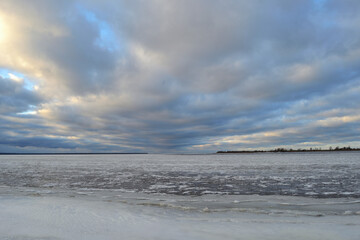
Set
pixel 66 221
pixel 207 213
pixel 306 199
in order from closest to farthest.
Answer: pixel 66 221
pixel 207 213
pixel 306 199

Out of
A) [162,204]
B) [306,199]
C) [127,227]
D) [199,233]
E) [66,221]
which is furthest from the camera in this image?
[306,199]

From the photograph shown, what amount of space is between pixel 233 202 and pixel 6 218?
6.81m

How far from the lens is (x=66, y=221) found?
5.34 meters

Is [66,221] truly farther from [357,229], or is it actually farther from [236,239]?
[357,229]

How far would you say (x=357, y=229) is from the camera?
187 inches

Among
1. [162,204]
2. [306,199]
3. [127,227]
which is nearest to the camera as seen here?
[127,227]

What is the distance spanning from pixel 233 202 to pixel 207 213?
75.4 inches

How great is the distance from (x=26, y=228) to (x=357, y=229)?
7.23 metres

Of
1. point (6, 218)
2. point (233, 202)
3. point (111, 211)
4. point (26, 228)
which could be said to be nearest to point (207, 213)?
point (233, 202)

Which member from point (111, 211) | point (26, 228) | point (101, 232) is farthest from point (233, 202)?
point (26, 228)

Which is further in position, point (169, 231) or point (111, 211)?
point (111, 211)

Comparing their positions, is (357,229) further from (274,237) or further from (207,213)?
(207,213)

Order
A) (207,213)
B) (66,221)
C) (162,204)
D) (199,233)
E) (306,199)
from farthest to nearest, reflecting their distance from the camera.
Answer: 1. (306,199)
2. (162,204)
3. (207,213)
4. (66,221)
5. (199,233)

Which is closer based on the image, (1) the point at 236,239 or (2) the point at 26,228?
(1) the point at 236,239
